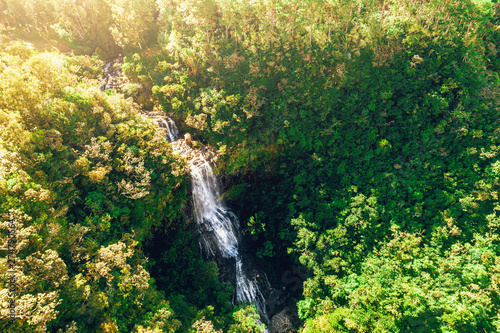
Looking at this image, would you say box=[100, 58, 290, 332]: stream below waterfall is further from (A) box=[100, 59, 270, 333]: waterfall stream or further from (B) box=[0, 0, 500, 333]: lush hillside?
(B) box=[0, 0, 500, 333]: lush hillside

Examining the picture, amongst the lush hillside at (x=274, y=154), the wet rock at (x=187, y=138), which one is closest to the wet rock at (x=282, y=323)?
the lush hillside at (x=274, y=154)

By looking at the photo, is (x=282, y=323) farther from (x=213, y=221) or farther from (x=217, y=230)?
(x=213, y=221)

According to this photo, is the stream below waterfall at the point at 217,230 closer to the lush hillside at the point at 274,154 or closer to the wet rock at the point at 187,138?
the wet rock at the point at 187,138

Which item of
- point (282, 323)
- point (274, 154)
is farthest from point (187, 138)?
point (282, 323)

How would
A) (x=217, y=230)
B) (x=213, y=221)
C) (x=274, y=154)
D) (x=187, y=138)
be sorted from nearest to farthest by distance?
(x=217, y=230)
(x=213, y=221)
(x=187, y=138)
(x=274, y=154)

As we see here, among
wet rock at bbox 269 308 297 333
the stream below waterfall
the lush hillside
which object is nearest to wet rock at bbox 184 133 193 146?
the stream below waterfall
